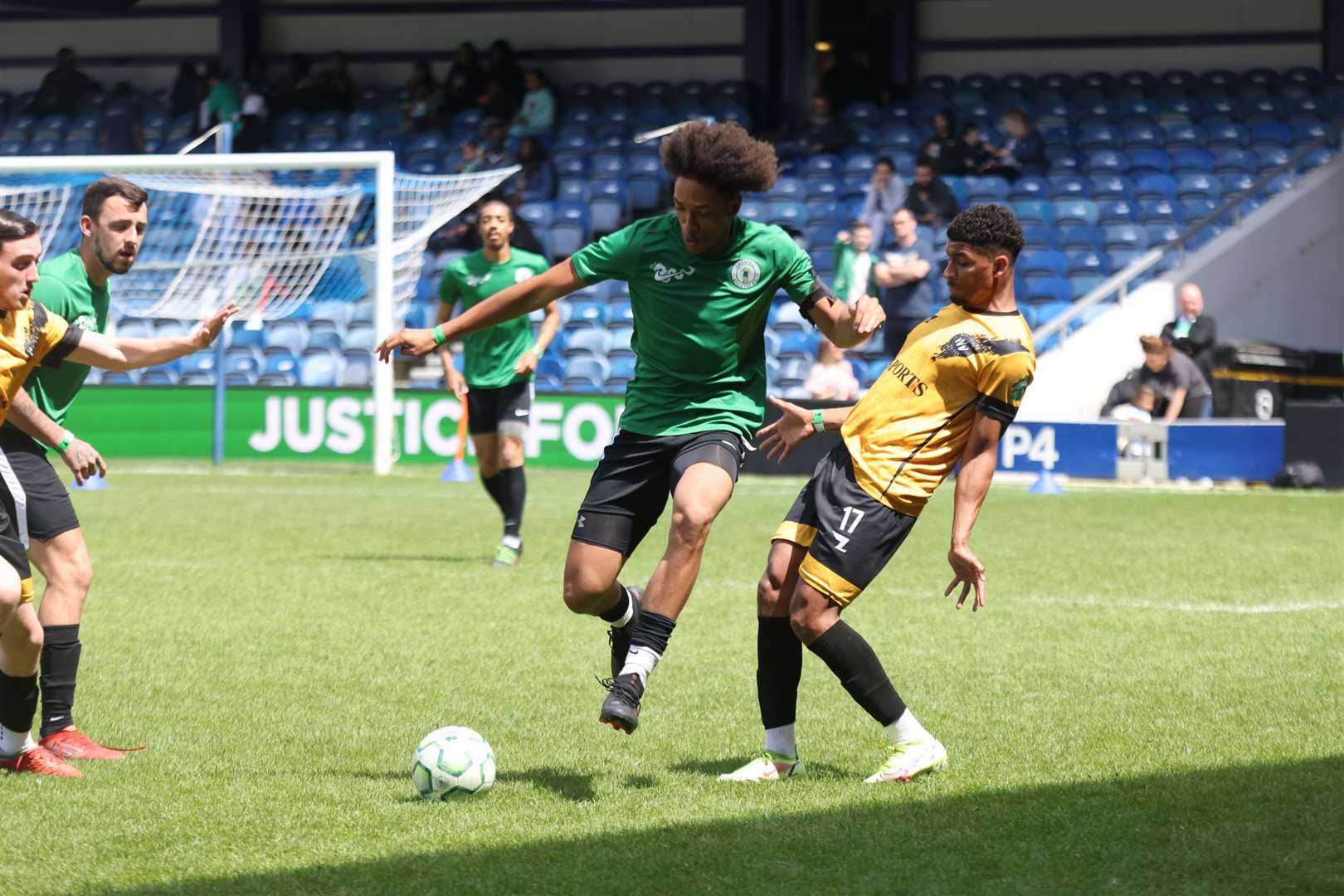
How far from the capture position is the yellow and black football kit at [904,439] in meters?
5.18

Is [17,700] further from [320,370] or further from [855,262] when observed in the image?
[320,370]

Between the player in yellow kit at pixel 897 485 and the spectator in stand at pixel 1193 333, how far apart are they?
11.6m

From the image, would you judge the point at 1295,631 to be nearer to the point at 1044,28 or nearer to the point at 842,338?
the point at 842,338

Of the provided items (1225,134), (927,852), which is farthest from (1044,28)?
(927,852)

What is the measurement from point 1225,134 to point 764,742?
17365 millimetres

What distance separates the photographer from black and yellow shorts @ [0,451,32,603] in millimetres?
5176

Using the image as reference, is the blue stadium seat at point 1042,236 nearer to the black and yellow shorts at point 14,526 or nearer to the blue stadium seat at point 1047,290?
the blue stadium seat at point 1047,290

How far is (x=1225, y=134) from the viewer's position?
2122 centimetres

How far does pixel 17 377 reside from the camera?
528cm

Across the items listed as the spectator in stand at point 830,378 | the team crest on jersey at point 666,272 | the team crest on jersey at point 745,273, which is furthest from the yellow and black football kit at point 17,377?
the spectator in stand at point 830,378

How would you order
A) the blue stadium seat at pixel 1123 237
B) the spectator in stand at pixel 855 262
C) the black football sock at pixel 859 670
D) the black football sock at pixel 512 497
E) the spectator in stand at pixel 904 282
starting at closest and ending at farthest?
1. the black football sock at pixel 859 670
2. the black football sock at pixel 512 497
3. the spectator in stand at pixel 904 282
4. the spectator in stand at pixel 855 262
5. the blue stadium seat at pixel 1123 237

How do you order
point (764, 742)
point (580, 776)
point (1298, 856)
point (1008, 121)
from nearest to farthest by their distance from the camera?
point (1298, 856) < point (580, 776) < point (764, 742) < point (1008, 121)

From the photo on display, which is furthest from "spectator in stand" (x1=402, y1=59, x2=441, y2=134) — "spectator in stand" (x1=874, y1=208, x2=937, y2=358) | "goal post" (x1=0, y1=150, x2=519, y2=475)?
"spectator in stand" (x1=874, y1=208, x2=937, y2=358)

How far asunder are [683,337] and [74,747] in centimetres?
235
